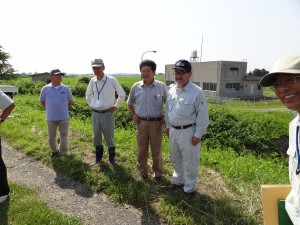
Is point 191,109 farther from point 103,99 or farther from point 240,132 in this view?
point 240,132

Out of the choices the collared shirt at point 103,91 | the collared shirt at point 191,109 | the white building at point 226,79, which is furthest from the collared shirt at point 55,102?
the white building at point 226,79

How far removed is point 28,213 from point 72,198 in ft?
2.39

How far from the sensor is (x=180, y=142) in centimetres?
401

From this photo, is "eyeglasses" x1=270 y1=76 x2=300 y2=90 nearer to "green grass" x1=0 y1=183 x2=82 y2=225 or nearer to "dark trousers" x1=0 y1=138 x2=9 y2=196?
"green grass" x1=0 y1=183 x2=82 y2=225

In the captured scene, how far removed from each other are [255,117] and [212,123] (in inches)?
164

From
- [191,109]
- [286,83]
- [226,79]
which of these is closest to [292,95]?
[286,83]

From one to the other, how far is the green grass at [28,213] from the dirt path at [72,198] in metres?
0.18

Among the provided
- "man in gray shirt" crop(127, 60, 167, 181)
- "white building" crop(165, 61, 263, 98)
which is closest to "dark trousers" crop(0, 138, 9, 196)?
"man in gray shirt" crop(127, 60, 167, 181)

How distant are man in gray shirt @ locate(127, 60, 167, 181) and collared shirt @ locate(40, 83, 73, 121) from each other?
185 cm

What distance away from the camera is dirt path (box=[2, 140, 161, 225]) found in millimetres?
3773

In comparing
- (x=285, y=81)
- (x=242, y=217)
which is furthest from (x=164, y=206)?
(x=285, y=81)

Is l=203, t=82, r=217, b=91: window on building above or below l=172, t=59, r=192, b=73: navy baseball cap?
below

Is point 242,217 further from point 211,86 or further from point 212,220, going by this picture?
point 211,86

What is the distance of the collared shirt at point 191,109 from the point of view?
3.87 meters
